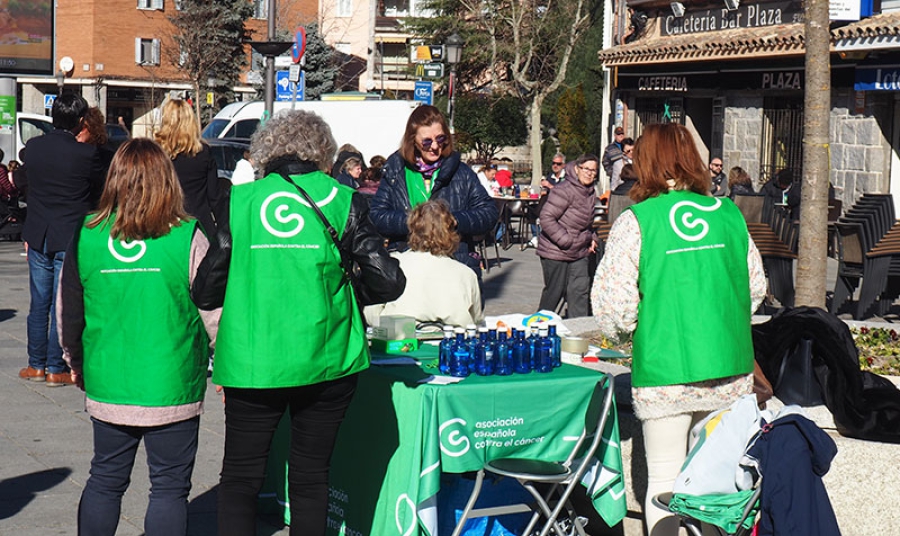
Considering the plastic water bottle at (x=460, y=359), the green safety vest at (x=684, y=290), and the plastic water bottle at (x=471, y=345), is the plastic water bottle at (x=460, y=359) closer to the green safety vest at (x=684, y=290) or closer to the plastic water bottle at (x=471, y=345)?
the plastic water bottle at (x=471, y=345)

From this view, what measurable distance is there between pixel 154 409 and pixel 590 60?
43.6 meters

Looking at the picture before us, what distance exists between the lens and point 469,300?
6.42m

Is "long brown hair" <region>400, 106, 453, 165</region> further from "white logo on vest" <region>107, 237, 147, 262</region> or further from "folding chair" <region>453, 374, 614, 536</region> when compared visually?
"white logo on vest" <region>107, 237, 147, 262</region>

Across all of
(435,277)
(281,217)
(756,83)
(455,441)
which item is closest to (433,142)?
(435,277)

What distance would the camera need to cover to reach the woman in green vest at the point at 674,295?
198 inches

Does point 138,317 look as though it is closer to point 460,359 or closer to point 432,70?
point 460,359

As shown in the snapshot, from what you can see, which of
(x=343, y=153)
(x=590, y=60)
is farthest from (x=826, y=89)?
(x=590, y=60)

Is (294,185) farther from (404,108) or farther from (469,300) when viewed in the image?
(404,108)

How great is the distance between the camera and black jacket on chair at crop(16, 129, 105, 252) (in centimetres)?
842

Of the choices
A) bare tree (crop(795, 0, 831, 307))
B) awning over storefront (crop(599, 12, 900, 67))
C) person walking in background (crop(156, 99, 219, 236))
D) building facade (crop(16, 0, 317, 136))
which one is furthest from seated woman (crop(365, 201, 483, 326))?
building facade (crop(16, 0, 317, 136))

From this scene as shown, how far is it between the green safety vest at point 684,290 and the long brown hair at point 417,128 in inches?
87.4

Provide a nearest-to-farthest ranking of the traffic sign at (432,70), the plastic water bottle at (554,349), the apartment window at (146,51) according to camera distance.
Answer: the plastic water bottle at (554,349) → the traffic sign at (432,70) → the apartment window at (146,51)

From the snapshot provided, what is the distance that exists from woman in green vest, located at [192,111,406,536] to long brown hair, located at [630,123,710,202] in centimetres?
107

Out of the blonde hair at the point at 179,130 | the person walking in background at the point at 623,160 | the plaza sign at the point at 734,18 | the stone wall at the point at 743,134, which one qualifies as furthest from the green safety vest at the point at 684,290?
the stone wall at the point at 743,134
